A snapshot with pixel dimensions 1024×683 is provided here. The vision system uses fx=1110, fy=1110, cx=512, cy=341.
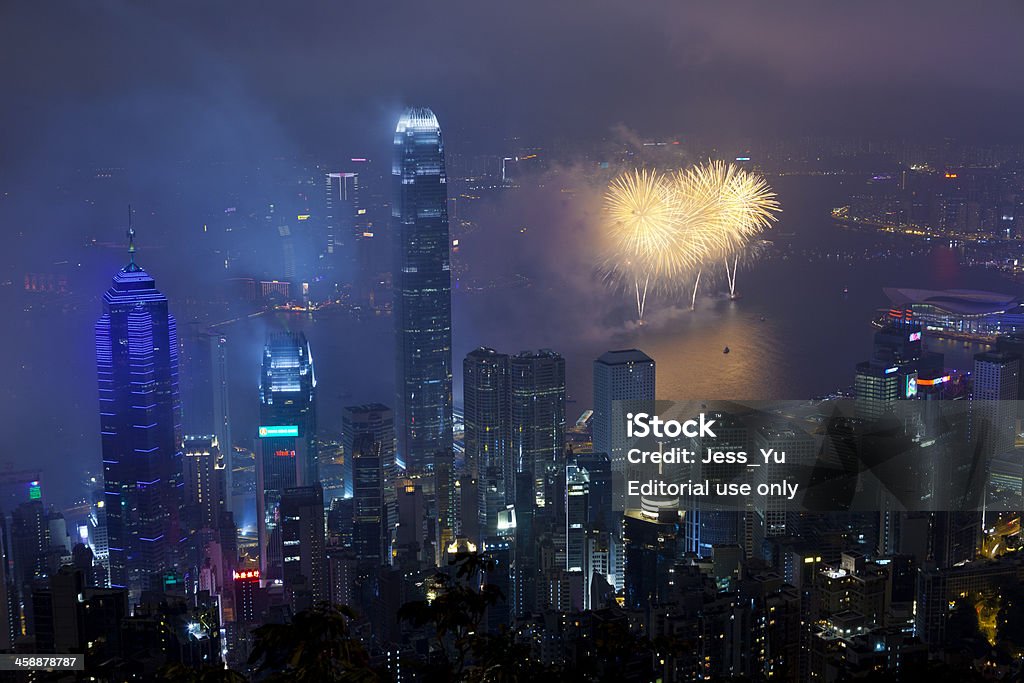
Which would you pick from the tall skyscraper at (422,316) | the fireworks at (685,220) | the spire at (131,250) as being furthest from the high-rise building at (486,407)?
the spire at (131,250)

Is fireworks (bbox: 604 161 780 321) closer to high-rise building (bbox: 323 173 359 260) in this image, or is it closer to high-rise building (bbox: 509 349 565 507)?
high-rise building (bbox: 509 349 565 507)

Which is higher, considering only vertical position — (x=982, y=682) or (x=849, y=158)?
(x=849, y=158)

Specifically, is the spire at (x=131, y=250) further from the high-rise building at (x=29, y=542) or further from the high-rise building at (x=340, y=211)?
the high-rise building at (x=29, y=542)

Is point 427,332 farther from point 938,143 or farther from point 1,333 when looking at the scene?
point 938,143

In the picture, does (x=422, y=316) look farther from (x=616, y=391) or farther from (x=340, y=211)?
(x=616, y=391)

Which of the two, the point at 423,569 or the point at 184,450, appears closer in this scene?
the point at 423,569

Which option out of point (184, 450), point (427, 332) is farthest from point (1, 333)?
point (427, 332)

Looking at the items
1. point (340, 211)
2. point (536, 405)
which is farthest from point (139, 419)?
point (536, 405)
